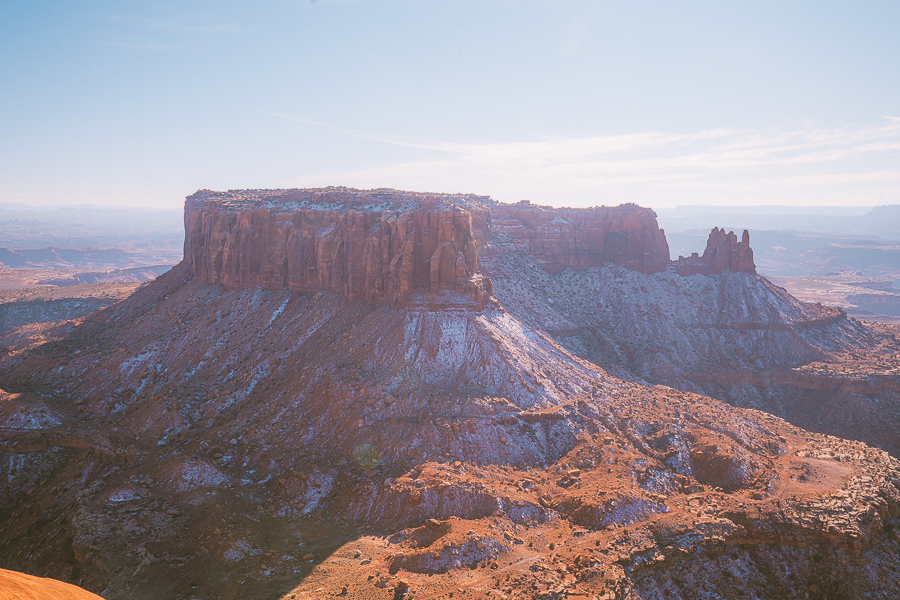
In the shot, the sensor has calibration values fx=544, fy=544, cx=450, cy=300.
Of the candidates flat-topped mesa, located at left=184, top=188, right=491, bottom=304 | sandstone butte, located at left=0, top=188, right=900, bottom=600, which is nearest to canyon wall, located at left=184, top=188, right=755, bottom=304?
flat-topped mesa, located at left=184, top=188, right=491, bottom=304

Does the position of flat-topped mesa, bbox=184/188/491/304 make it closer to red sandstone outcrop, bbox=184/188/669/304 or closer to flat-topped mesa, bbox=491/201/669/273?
red sandstone outcrop, bbox=184/188/669/304

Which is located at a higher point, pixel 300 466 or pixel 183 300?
pixel 183 300

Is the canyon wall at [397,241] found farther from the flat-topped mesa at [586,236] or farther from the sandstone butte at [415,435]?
the sandstone butte at [415,435]

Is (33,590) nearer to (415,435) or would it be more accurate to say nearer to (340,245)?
(415,435)

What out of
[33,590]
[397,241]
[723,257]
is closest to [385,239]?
[397,241]

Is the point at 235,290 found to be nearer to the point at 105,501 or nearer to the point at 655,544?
the point at 105,501

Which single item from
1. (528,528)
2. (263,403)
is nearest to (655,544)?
(528,528)
